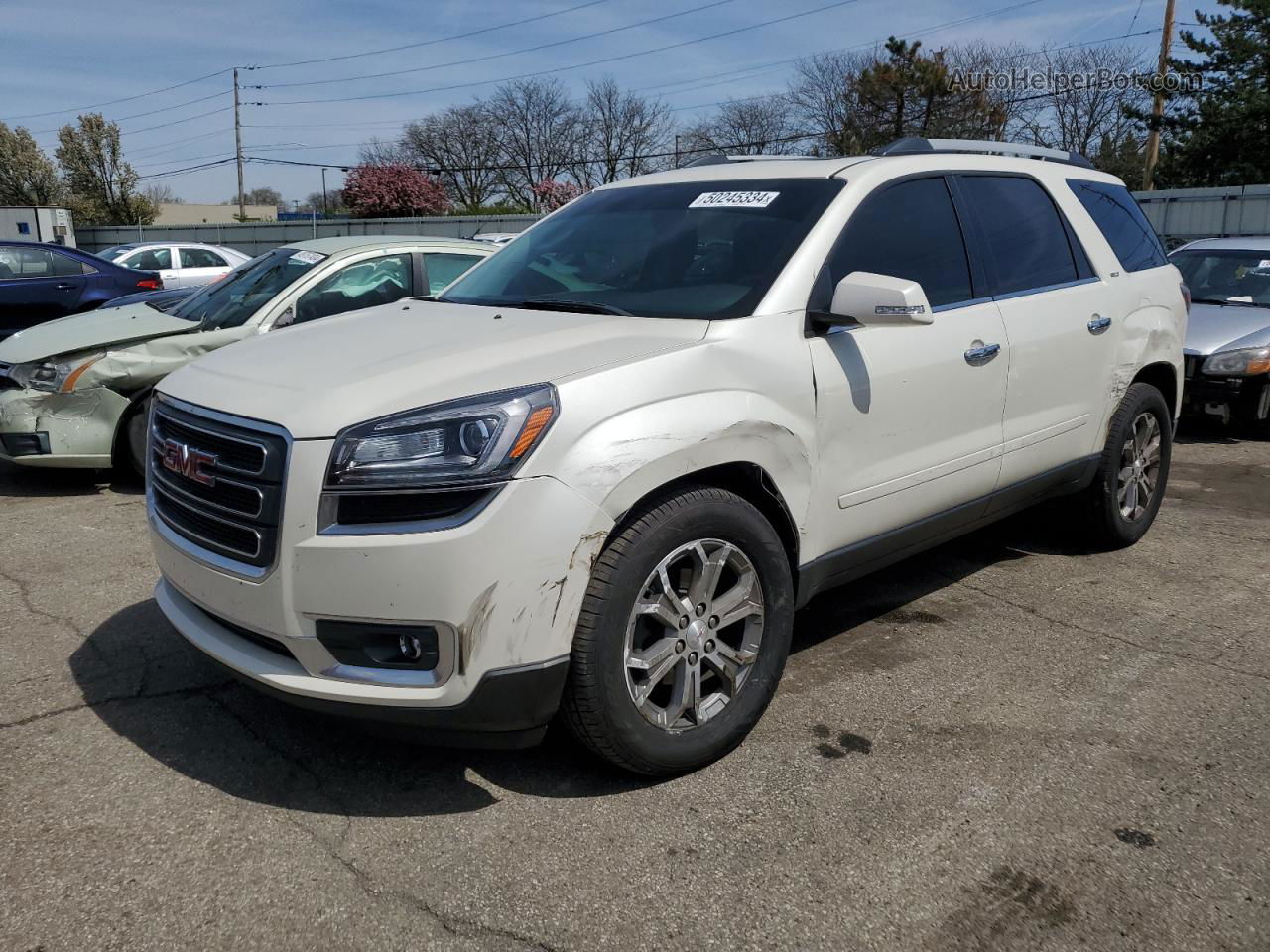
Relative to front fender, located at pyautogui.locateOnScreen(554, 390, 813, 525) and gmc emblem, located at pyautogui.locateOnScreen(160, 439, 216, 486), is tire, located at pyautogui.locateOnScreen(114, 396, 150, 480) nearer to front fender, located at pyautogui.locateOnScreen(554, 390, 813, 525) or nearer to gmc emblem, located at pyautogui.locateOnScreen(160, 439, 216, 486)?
gmc emblem, located at pyautogui.locateOnScreen(160, 439, 216, 486)

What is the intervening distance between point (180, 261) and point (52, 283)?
11771 mm

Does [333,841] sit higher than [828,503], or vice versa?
[828,503]

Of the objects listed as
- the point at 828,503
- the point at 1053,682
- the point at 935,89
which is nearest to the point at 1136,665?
the point at 1053,682

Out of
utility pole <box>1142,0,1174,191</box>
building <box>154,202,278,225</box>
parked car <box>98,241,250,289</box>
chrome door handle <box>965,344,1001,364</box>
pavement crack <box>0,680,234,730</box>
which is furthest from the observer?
building <box>154,202,278,225</box>

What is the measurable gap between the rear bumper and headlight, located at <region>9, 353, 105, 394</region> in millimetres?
4217

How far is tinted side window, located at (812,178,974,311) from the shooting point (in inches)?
138

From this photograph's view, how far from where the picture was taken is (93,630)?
13.6ft

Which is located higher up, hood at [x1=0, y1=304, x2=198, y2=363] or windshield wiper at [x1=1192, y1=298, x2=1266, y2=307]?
windshield wiper at [x1=1192, y1=298, x2=1266, y2=307]

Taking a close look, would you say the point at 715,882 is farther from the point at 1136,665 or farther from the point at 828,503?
the point at 1136,665

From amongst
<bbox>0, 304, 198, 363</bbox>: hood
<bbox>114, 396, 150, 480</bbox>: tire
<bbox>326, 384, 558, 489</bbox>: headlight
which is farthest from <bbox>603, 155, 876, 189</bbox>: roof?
<bbox>0, 304, 198, 363</bbox>: hood

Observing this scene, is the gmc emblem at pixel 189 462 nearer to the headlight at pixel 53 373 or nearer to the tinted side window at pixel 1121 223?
the headlight at pixel 53 373

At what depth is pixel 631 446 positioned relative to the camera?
2.72 m

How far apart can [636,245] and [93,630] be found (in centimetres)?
264

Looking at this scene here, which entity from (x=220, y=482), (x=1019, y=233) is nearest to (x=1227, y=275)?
(x=1019, y=233)
